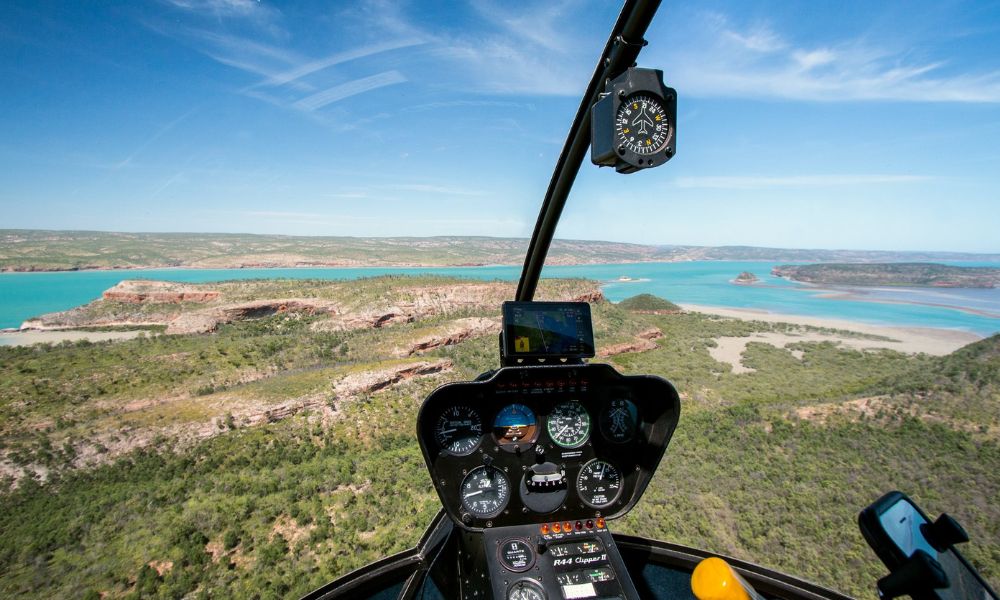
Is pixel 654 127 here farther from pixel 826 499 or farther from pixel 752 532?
pixel 826 499

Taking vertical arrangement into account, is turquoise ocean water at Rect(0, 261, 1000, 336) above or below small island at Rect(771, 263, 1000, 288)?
below

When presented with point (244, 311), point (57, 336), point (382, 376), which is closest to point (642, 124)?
point (382, 376)

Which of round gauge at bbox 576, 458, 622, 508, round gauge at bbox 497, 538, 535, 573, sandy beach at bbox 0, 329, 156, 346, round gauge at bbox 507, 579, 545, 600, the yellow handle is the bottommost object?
sandy beach at bbox 0, 329, 156, 346

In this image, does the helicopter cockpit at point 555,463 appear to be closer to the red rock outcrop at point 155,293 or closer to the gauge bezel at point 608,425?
the gauge bezel at point 608,425

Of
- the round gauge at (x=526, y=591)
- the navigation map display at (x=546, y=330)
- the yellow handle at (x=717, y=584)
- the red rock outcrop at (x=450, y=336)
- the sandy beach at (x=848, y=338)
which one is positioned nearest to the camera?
the yellow handle at (x=717, y=584)

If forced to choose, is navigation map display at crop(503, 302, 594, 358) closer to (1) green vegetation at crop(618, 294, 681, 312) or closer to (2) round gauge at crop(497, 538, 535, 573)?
(2) round gauge at crop(497, 538, 535, 573)

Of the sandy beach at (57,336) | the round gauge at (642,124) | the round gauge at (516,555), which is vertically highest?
the round gauge at (642,124)

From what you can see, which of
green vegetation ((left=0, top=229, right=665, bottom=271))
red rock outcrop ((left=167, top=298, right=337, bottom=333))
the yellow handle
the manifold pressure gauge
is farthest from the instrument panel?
red rock outcrop ((left=167, top=298, right=337, bottom=333))

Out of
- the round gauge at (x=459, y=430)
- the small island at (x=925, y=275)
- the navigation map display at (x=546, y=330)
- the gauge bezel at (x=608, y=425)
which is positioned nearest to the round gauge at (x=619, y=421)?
the gauge bezel at (x=608, y=425)

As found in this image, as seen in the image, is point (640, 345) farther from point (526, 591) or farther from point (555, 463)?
point (526, 591)
